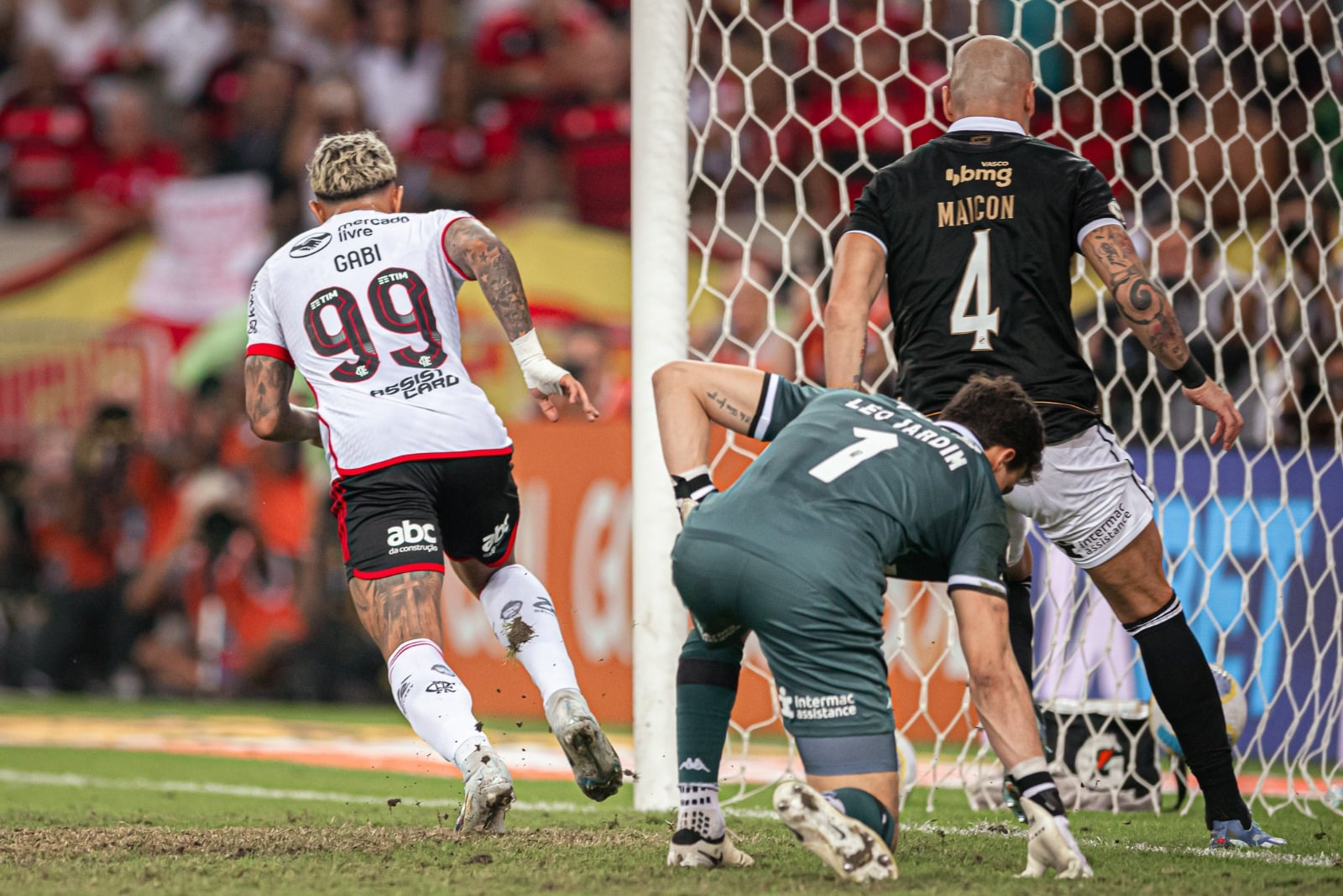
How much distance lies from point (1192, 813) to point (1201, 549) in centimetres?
141

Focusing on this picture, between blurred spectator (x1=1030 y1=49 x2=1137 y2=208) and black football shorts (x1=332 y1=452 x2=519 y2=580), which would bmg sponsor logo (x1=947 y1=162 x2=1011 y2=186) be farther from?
blurred spectator (x1=1030 y1=49 x2=1137 y2=208)

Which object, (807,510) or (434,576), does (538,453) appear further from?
(807,510)

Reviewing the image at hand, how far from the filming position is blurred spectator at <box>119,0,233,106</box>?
13305mm

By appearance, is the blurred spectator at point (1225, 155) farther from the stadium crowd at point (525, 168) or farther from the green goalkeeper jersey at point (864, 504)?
the green goalkeeper jersey at point (864, 504)

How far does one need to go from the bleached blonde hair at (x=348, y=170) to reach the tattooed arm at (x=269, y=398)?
498 millimetres

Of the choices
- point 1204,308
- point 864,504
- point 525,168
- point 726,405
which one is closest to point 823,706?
point 864,504

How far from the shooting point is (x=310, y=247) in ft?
14.3

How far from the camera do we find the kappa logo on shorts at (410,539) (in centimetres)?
418

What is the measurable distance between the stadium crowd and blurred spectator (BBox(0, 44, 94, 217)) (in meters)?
0.02

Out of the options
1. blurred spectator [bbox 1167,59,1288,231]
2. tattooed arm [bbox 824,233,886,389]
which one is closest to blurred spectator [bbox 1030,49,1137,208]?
blurred spectator [bbox 1167,59,1288,231]

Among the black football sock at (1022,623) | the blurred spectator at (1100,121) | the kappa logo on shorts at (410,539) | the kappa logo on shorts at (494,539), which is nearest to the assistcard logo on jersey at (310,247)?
the kappa logo on shorts at (410,539)

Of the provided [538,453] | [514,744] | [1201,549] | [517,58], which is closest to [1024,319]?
[1201,549]

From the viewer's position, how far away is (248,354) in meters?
4.41

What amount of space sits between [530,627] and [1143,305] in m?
1.85
